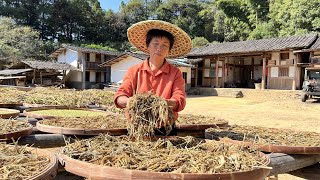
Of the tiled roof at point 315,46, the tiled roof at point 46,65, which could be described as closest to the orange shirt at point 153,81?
the tiled roof at point 315,46

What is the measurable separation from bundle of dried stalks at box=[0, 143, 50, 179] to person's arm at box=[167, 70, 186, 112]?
1.07 m

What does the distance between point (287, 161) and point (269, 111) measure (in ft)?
43.2

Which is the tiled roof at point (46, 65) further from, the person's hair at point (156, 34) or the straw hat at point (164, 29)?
the person's hair at point (156, 34)

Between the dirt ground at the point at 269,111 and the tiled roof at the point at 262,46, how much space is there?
304 cm

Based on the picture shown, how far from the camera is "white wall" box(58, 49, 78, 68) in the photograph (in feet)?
102

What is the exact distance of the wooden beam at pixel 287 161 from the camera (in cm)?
235

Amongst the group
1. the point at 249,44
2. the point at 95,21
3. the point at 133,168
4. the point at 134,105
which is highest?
the point at 95,21

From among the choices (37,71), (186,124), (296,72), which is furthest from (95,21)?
(186,124)

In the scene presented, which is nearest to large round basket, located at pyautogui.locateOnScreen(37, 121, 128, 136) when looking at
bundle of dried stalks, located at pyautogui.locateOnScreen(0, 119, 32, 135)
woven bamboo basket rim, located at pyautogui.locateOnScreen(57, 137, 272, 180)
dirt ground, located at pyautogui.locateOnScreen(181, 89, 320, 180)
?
bundle of dried stalks, located at pyautogui.locateOnScreen(0, 119, 32, 135)

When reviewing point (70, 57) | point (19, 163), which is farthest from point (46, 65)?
point (19, 163)

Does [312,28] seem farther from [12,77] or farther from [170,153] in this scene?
[170,153]

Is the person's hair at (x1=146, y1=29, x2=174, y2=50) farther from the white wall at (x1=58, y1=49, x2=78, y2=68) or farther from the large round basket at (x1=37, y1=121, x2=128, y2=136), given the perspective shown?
the white wall at (x1=58, y1=49, x2=78, y2=68)

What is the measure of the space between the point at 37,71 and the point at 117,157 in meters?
27.3

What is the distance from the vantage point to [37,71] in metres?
26.8
